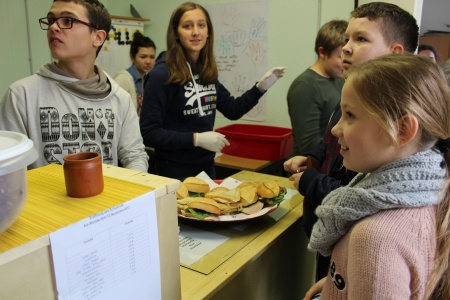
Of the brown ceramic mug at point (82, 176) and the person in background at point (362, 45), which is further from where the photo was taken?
the person in background at point (362, 45)

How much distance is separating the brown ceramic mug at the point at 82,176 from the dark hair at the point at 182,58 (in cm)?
111

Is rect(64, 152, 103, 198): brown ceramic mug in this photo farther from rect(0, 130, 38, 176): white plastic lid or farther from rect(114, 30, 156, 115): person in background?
rect(114, 30, 156, 115): person in background

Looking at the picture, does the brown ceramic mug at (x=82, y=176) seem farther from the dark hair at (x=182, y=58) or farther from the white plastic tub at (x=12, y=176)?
the dark hair at (x=182, y=58)

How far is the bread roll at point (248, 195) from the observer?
1.23 metres

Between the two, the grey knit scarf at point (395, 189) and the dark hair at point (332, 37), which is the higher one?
the dark hair at point (332, 37)

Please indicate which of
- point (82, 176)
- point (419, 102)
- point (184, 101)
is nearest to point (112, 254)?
point (82, 176)

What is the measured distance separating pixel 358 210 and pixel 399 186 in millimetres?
91

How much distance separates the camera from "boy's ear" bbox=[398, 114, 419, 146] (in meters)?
0.71

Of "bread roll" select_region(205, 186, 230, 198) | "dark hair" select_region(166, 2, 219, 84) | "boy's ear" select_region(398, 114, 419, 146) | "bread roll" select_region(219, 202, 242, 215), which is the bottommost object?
"bread roll" select_region(219, 202, 242, 215)

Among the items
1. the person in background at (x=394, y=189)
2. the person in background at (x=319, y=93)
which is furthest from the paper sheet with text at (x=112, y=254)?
the person in background at (x=319, y=93)

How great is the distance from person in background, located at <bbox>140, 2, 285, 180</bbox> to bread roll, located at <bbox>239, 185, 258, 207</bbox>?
504 millimetres

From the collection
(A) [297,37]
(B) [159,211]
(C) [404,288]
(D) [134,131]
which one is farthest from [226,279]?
(A) [297,37]

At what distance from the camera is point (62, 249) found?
0.55 metres

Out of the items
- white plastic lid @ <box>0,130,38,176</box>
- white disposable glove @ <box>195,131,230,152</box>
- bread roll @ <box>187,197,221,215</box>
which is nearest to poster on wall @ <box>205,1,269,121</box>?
white disposable glove @ <box>195,131,230,152</box>
